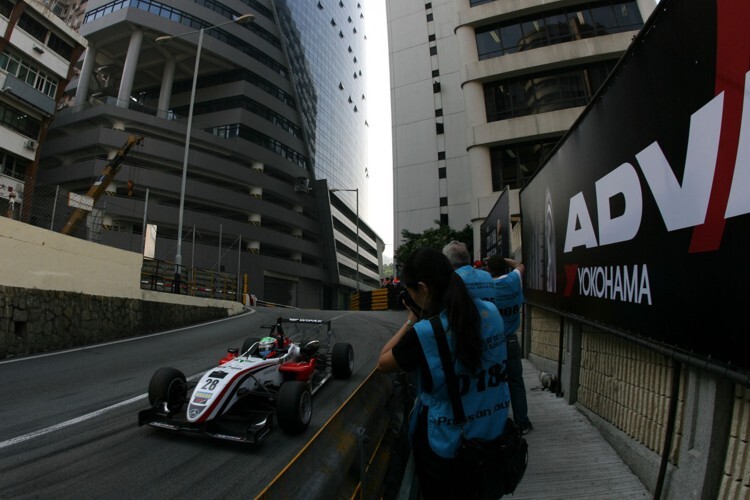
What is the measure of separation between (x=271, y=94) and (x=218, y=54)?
731cm

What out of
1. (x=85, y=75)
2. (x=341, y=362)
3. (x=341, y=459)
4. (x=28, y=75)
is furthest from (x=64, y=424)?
(x=85, y=75)

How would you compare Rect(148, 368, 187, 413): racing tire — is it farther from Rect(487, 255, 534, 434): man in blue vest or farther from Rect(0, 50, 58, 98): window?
Rect(0, 50, 58, 98): window

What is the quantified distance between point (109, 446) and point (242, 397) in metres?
1.22

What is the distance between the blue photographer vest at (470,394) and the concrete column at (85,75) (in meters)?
47.4

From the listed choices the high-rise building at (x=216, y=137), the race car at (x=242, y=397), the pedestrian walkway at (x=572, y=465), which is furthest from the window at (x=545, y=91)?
the race car at (x=242, y=397)

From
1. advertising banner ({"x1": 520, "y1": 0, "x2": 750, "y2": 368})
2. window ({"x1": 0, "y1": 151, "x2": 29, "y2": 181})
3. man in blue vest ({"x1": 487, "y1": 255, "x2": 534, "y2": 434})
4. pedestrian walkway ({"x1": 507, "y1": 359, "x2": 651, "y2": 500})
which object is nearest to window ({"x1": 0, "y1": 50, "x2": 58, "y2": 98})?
window ({"x1": 0, "y1": 151, "x2": 29, "y2": 181})

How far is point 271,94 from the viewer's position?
44.2 meters

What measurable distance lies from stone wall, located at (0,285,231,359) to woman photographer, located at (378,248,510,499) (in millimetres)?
9321

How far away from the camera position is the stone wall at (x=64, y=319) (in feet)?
24.7

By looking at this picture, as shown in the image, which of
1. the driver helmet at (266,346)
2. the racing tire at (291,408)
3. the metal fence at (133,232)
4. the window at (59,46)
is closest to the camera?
the racing tire at (291,408)

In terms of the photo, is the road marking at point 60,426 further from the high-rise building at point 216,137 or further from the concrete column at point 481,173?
the high-rise building at point 216,137

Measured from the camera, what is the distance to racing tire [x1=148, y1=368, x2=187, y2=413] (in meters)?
3.97

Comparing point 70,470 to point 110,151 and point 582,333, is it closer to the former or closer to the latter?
point 582,333

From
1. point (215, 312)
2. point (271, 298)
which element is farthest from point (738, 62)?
point (271, 298)
